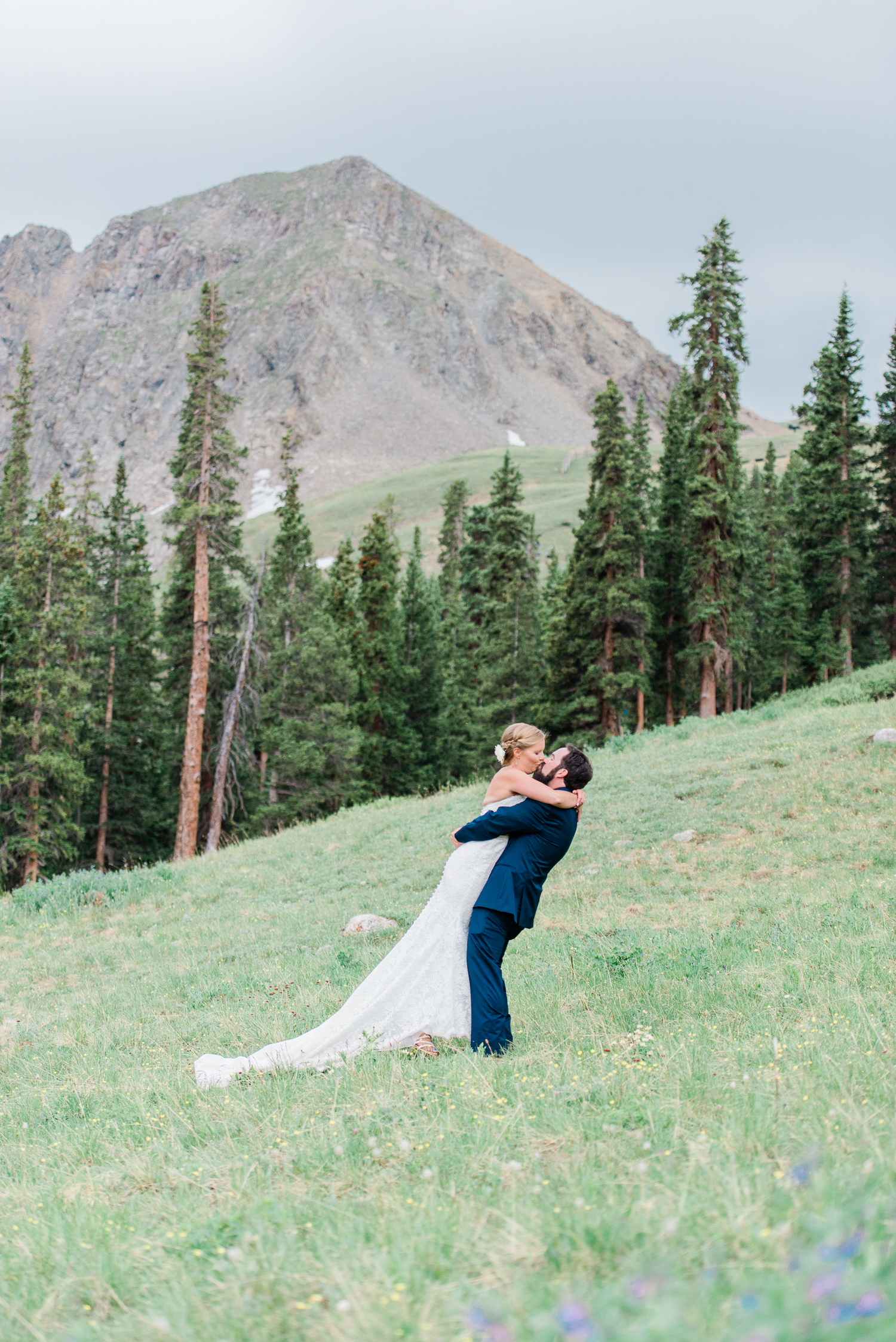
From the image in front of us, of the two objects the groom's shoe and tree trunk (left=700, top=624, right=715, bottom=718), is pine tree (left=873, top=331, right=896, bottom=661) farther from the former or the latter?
the groom's shoe

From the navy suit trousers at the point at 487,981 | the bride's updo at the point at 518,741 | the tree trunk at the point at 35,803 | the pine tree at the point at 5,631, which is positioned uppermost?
the pine tree at the point at 5,631

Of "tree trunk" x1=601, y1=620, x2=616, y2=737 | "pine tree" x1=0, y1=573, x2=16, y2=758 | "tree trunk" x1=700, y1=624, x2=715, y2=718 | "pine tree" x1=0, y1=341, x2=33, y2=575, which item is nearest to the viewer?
"pine tree" x1=0, y1=573, x2=16, y2=758

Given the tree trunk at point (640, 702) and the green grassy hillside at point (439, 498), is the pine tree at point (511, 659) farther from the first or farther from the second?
the green grassy hillside at point (439, 498)

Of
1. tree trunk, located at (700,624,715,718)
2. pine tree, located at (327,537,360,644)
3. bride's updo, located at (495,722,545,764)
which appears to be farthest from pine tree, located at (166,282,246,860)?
bride's updo, located at (495,722,545,764)

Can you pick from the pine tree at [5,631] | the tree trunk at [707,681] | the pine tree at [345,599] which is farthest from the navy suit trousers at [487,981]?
the pine tree at [345,599]

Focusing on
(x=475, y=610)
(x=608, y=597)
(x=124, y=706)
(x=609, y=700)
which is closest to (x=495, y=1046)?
(x=608, y=597)

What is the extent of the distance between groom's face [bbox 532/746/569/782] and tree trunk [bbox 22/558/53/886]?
85.9ft

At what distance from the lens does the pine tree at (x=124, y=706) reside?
35.8 metres

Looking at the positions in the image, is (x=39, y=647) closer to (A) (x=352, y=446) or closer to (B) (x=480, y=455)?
(B) (x=480, y=455)

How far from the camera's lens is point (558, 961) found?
8.22 metres

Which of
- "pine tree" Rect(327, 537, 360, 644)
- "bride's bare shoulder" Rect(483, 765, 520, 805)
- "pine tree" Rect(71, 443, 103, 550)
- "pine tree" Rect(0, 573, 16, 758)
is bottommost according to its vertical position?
"bride's bare shoulder" Rect(483, 765, 520, 805)

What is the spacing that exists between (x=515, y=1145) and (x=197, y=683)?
78.0 ft

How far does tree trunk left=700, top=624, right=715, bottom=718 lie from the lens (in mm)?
30922

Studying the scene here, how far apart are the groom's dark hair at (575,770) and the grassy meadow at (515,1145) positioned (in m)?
1.57
